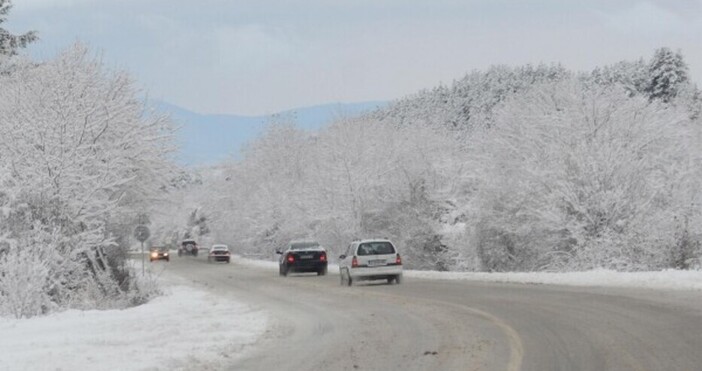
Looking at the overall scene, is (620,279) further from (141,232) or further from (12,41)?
(12,41)

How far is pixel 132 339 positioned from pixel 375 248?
16763 millimetres

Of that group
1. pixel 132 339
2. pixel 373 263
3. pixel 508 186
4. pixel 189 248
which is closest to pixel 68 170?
pixel 132 339

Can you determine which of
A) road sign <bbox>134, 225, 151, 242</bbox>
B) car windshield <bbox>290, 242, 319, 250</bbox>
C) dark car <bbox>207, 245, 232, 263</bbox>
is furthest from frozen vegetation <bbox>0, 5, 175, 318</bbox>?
dark car <bbox>207, 245, 232, 263</bbox>

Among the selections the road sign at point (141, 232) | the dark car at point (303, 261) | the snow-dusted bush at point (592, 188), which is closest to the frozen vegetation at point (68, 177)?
the road sign at point (141, 232)

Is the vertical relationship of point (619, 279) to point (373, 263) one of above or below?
below

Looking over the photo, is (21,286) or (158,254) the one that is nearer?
(21,286)

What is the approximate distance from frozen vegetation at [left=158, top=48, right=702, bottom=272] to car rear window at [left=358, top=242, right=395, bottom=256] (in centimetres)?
1073

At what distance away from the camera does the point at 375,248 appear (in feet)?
95.9

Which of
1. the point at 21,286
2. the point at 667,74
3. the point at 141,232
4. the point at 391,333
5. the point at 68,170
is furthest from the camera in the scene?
the point at 667,74

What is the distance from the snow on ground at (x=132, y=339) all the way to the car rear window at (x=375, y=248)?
33.2 feet

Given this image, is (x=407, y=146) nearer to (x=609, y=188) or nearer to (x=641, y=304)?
(x=609, y=188)

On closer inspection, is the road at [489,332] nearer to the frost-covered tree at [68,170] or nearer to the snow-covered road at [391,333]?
the snow-covered road at [391,333]

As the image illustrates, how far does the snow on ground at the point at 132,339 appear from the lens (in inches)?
417

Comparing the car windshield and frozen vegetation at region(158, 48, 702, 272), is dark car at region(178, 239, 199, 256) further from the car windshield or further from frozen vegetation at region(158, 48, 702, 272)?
the car windshield
